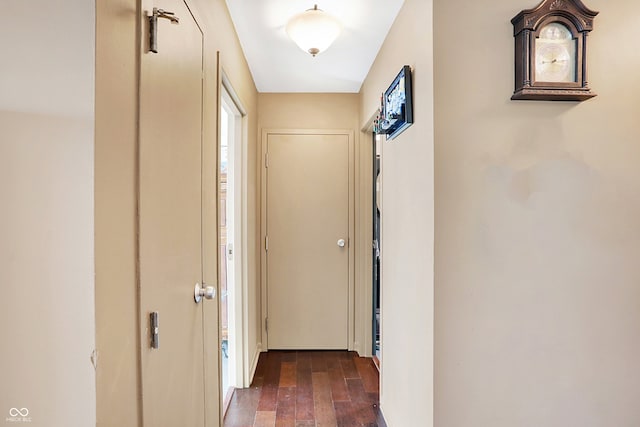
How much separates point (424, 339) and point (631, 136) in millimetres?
1102

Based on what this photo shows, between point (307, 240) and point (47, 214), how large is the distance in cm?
233

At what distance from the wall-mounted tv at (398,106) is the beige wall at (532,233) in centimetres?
23

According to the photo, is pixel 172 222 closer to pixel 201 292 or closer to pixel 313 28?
pixel 201 292

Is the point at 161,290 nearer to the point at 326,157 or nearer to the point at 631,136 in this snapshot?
the point at 631,136

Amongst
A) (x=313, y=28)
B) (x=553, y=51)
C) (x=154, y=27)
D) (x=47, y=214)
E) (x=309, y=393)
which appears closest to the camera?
(x=47, y=214)

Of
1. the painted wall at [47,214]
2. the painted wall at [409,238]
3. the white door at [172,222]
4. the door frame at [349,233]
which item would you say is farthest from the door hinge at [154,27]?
the door frame at [349,233]

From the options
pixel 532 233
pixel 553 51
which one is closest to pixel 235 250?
pixel 532 233

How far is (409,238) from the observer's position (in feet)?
4.99

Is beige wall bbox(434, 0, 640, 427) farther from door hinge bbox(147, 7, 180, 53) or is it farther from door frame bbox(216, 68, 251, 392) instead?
door frame bbox(216, 68, 251, 392)

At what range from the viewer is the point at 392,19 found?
177 cm

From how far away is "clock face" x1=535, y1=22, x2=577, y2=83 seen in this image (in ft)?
3.88

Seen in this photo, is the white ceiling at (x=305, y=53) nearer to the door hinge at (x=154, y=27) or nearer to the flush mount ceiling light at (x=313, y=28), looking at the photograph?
the flush mount ceiling light at (x=313, y=28)

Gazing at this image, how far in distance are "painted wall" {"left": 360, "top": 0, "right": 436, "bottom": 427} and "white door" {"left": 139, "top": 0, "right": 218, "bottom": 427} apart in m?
0.88

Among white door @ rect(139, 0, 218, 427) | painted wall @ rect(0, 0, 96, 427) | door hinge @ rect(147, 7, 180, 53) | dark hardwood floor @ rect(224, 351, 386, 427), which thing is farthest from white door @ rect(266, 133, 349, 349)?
painted wall @ rect(0, 0, 96, 427)
